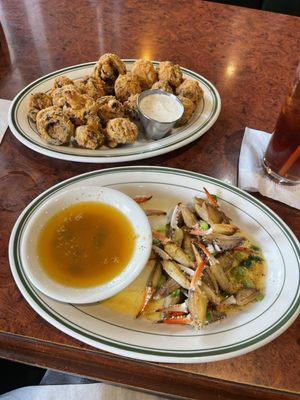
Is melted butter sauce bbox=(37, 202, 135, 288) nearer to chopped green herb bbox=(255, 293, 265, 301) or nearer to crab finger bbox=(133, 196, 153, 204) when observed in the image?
crab finger bbox=(133, 196, 153, 204)

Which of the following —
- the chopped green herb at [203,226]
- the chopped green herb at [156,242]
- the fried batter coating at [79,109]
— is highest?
the fried batter coating at [79,109]

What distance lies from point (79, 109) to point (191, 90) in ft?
1.62

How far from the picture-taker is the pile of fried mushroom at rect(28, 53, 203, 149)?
1381 millimetres

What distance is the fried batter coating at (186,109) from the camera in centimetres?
151

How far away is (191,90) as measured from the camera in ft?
5.09

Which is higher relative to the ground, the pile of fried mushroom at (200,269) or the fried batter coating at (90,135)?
the fried batter coating at (90,135)

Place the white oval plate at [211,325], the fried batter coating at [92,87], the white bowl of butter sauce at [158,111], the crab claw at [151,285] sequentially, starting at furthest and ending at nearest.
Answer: the fried batter coating at [92,87]
the white bowl of butter sauce at [158,111]
the crab claw at [151,285]
the white oval plate at [211,325]

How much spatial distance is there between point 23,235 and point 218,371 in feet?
2.23

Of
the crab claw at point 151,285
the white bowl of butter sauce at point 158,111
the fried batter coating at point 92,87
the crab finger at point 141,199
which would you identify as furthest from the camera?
the fried batter coating at point 92,87

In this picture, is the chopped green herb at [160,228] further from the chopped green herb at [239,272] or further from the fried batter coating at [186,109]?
the fried batter coating at [186,109]

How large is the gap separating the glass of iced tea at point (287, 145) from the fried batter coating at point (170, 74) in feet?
1.66

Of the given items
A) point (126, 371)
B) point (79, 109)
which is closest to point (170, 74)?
point (79, 109)

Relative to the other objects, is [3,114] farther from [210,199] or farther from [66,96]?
[210,199]

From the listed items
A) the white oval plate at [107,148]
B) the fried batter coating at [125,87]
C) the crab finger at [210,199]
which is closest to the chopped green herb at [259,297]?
the crab finger at [210,199]
